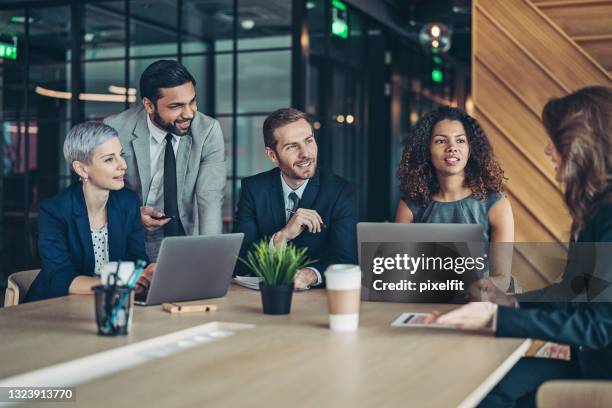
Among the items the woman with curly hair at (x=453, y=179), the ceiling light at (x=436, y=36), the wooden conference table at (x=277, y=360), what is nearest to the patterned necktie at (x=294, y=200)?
the woman with curly hair at (x=453, y=179)

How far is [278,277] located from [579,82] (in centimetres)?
240

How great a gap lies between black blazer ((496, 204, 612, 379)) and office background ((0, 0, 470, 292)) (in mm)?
4543

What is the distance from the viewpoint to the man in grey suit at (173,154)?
11.6ft

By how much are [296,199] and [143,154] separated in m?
0.87

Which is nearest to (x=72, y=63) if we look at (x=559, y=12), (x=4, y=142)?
(x=4, y=142)

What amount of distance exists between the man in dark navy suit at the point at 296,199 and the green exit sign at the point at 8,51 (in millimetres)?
5019

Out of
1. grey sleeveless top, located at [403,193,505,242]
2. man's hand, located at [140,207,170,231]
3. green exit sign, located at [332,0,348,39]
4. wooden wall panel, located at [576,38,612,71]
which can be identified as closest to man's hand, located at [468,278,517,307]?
grey sleeveless top, located at [403,193,505,242]

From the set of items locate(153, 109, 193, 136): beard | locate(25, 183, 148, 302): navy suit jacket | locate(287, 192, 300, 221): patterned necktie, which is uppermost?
locate(153, 109, 193, 136): beard

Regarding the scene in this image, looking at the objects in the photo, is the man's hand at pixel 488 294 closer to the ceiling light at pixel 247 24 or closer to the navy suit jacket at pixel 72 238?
the navy suit jacket at pixel 72 238

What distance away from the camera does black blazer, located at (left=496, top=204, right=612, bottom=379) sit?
178 cm

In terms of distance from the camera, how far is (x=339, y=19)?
7.59 meters

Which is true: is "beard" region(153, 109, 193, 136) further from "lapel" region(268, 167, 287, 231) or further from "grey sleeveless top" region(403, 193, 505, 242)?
"grey sleeveless top" region(403, 193, 505, 242)

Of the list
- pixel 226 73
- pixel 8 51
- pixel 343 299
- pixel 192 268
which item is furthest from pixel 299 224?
pixel 226 73

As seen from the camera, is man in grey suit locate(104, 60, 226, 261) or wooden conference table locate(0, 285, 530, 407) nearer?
wooden conference table locate(0, 285, 530, 407)
